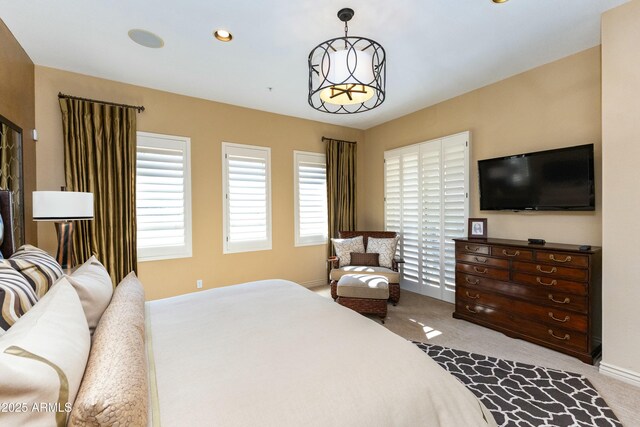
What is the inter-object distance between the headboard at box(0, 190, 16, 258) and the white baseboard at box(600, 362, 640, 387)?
4.27 meters

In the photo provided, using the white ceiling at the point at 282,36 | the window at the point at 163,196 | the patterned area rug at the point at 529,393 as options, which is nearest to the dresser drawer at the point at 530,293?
the patterned area rug at the point at 529,393

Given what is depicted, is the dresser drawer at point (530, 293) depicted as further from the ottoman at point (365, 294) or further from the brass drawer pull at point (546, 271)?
the ottoman at point (365, 294)

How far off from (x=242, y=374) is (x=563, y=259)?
2851mm

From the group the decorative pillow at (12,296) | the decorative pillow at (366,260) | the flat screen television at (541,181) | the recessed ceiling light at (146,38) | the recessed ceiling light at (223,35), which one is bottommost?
the decorative pillow at (366,260)

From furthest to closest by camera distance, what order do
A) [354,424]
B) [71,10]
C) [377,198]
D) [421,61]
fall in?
[377,198] < [421,61] < [71,10] < [354,424]

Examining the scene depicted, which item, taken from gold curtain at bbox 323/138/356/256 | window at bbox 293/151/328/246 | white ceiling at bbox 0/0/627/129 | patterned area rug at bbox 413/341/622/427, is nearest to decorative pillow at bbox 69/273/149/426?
patterned area rug at bbox 413/341/622/427

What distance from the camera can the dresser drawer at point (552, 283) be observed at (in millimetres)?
2504

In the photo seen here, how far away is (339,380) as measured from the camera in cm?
109

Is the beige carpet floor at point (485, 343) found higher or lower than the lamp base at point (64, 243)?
lower

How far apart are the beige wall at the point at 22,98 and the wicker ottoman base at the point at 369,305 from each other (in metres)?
3.25

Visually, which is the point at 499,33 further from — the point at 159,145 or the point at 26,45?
the point at 26,45

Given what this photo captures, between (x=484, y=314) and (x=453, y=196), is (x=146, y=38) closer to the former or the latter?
(x=453, y=196)

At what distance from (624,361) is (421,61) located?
3068 millimetres

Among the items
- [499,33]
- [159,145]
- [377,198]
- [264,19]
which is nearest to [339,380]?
[264,19]
